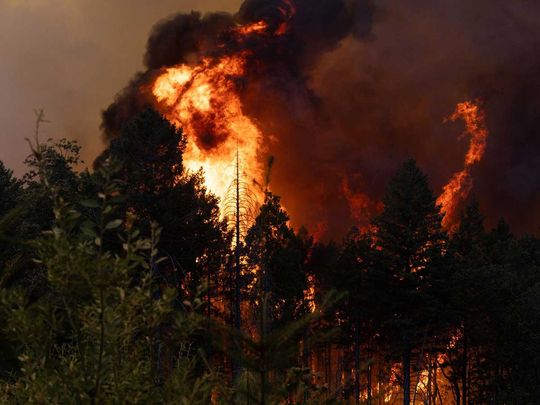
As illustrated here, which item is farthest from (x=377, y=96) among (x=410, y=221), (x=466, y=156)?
(x=410, y=221)

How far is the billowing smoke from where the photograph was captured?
81.2 meters

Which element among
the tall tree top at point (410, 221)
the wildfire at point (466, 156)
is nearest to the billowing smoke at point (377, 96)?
the wildfire at point (466, 156)

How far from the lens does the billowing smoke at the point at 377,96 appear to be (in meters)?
81.2

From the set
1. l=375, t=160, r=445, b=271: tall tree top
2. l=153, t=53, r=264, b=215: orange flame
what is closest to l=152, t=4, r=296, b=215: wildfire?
Result: l=153, t=53, r=264, b=215: orange flame

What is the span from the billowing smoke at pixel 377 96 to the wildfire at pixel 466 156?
1078 millimetres

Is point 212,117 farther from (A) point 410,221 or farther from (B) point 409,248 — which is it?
(B) point 409,248

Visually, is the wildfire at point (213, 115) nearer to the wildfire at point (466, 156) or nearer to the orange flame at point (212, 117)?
the orange flame at point (212, 117)

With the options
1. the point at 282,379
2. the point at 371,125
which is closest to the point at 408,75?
the point at 371,125

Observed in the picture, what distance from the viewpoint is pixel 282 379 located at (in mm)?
5430

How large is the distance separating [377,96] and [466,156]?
1501 centimetres

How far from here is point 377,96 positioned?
90688 millimetres

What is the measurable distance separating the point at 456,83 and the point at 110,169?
9681 cm

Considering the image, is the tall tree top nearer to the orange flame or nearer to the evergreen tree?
the evergreen tree

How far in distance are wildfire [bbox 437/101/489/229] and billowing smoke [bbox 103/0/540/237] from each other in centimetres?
108
